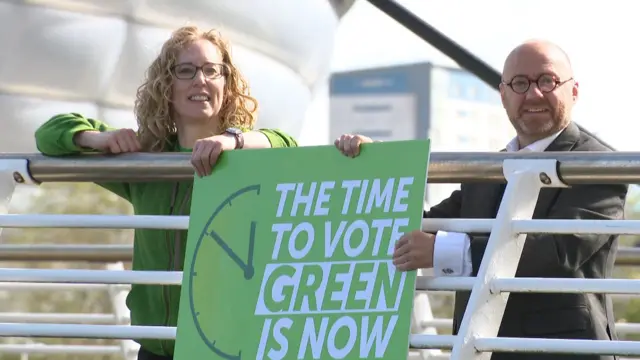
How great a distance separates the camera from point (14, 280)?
3.29 m

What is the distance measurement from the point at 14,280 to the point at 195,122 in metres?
0.55

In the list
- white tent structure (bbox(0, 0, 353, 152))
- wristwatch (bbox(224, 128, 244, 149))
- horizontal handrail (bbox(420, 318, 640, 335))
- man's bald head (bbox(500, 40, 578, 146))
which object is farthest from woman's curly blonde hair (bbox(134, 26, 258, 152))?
white tent structure (bbox(0, 0, 353, 152))

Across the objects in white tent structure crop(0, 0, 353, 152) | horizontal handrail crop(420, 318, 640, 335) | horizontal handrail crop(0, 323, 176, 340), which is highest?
white tent structure crop(0, 0, 353, 152)

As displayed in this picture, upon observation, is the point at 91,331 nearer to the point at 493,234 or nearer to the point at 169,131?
the point at 169,131

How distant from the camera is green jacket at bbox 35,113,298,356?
3336 mm

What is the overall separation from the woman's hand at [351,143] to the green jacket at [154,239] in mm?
391

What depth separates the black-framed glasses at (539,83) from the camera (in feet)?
10.6

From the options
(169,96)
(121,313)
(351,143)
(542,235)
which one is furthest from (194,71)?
(121,313)

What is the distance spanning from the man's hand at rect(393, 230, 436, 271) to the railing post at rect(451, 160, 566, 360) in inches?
4.3

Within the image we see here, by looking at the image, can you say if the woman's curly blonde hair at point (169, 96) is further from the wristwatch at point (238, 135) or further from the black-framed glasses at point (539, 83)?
the black-framed glasses at point (539, 83)

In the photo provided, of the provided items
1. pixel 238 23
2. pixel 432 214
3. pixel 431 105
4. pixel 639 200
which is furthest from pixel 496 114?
pixel 432 214

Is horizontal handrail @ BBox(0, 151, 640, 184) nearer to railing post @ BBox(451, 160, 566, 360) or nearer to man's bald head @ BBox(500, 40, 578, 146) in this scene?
railing post @ BBox(451, 160, 566, 360)

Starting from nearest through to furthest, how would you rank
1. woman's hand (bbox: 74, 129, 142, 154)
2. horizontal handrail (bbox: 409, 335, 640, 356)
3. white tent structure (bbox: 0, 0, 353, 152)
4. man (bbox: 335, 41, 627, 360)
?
horizontal handrail (bbox: 409, 335, 640, 356)
man (bbox: 335, 41, 627, 360)
woman's hand (bbox: 74, 129, 142, 154)
white tent structure (bbox: 0, 0, 353, 152)

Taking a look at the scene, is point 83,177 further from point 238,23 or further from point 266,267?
point 238,23
